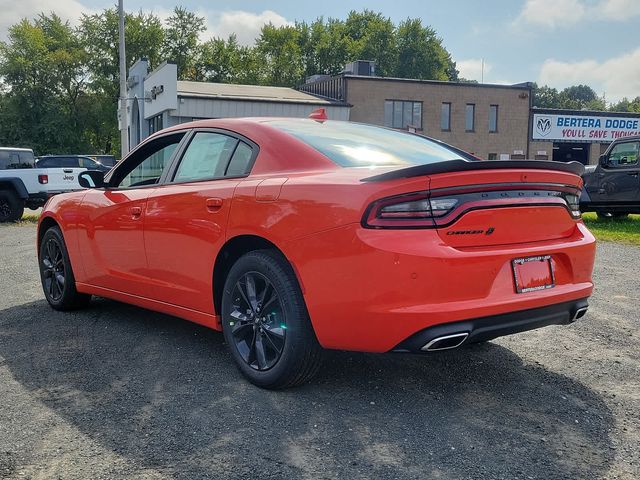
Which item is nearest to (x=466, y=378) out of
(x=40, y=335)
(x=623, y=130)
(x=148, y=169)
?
(x=148, y=169)

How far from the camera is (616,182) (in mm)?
13961

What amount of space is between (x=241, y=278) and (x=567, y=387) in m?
1.99

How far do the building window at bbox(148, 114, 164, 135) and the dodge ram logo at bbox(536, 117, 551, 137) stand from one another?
960 inches

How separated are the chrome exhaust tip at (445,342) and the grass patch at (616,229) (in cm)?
902

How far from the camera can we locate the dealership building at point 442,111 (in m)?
34.1

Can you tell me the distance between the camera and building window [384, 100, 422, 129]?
3869 centimetres

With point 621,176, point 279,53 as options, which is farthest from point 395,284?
point 279,53

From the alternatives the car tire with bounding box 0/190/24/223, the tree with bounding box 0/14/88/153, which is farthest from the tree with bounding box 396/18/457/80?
the car tire with bounding box 0/190/24/223

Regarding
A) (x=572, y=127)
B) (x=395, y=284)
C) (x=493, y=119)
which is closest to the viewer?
(x=395, y=284)

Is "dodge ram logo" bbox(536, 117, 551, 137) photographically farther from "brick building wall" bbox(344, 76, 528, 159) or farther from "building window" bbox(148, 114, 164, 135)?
"building window" bbox(148, 114, 164, 135)

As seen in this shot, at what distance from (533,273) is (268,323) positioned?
1.45 m

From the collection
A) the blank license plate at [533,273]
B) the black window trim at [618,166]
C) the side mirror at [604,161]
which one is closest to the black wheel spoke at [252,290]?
the blank license plate at [533,273]

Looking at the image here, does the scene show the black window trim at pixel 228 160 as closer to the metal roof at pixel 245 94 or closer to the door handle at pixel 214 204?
the door handle at pixel 214 204

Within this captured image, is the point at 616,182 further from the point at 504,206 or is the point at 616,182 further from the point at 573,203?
the point at 504,206
